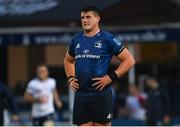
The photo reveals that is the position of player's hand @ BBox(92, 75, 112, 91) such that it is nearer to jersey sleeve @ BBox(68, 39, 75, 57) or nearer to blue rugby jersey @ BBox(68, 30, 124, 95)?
blue rugby jersey @ BBox(68, 30, 124, 95)

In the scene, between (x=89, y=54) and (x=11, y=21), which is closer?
(x=89, y=54)

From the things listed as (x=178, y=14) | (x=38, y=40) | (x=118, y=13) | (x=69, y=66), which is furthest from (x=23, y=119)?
(x=69, y=66)

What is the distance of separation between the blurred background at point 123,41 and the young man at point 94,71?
19.4 ft

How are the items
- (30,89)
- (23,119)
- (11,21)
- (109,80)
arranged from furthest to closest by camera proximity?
(23,119), (11,21), (30,89), (109,80)

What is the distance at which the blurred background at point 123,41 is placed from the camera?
13.9 metres

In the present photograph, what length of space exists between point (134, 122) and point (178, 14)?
260cm

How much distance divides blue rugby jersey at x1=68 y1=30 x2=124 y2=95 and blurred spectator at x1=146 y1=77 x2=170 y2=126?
6.31 m

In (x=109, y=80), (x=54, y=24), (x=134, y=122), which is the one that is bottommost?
(x=134, y=122)

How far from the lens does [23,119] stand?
50.4 feet

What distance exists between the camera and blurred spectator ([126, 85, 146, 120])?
1489cm

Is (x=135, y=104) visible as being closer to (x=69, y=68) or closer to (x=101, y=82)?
(x=69, y=68)

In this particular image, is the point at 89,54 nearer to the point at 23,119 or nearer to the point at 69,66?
the point at 69,66

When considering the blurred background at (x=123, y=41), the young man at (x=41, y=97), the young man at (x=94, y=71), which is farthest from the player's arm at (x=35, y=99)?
the young man at (x=94, y=71)

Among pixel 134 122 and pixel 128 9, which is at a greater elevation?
pixel 128 9
